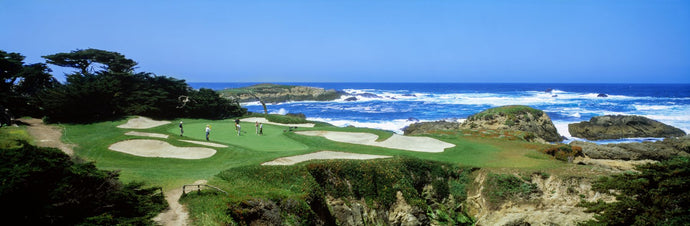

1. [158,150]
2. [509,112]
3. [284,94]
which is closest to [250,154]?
[158,150]

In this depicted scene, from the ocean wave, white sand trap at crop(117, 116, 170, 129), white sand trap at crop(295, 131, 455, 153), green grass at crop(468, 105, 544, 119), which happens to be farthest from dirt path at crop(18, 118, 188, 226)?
the ocean wave

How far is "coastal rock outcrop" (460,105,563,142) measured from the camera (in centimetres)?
3194

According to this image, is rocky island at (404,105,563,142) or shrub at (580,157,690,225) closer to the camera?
shrub at (580,157,690,225)

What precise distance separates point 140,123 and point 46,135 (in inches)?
295

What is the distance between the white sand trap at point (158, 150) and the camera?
17.6 m

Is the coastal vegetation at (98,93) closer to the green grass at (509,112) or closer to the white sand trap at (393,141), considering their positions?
the white sand trap at (393,141)

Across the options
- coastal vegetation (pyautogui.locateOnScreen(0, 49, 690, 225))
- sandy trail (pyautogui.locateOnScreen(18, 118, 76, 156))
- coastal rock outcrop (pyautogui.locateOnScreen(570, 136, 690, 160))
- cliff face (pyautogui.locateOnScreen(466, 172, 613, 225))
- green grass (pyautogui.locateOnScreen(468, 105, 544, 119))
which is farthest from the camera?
green grass (pyautogui.locateOnScreen(468, 105, 544, 119))

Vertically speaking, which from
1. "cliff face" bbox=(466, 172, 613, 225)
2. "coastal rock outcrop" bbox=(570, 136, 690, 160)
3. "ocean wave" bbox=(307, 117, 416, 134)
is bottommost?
"ocean wave" bbox=(307, 117, 416, 134)

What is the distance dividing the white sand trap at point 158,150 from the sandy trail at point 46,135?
2274mm

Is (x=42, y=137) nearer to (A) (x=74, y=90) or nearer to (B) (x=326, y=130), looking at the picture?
(A) (x=74, y=90)

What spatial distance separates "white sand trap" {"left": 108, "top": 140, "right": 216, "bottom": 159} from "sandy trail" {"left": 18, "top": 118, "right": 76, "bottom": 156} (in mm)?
2274

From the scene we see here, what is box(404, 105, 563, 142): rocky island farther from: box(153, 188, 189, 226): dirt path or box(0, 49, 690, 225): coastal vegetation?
box(153, 188, 189, 226): dirt path

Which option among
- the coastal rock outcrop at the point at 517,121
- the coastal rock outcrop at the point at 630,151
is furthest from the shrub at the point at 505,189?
the coastal rock outcrop at the point at 517,121

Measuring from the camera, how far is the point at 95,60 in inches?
1436
